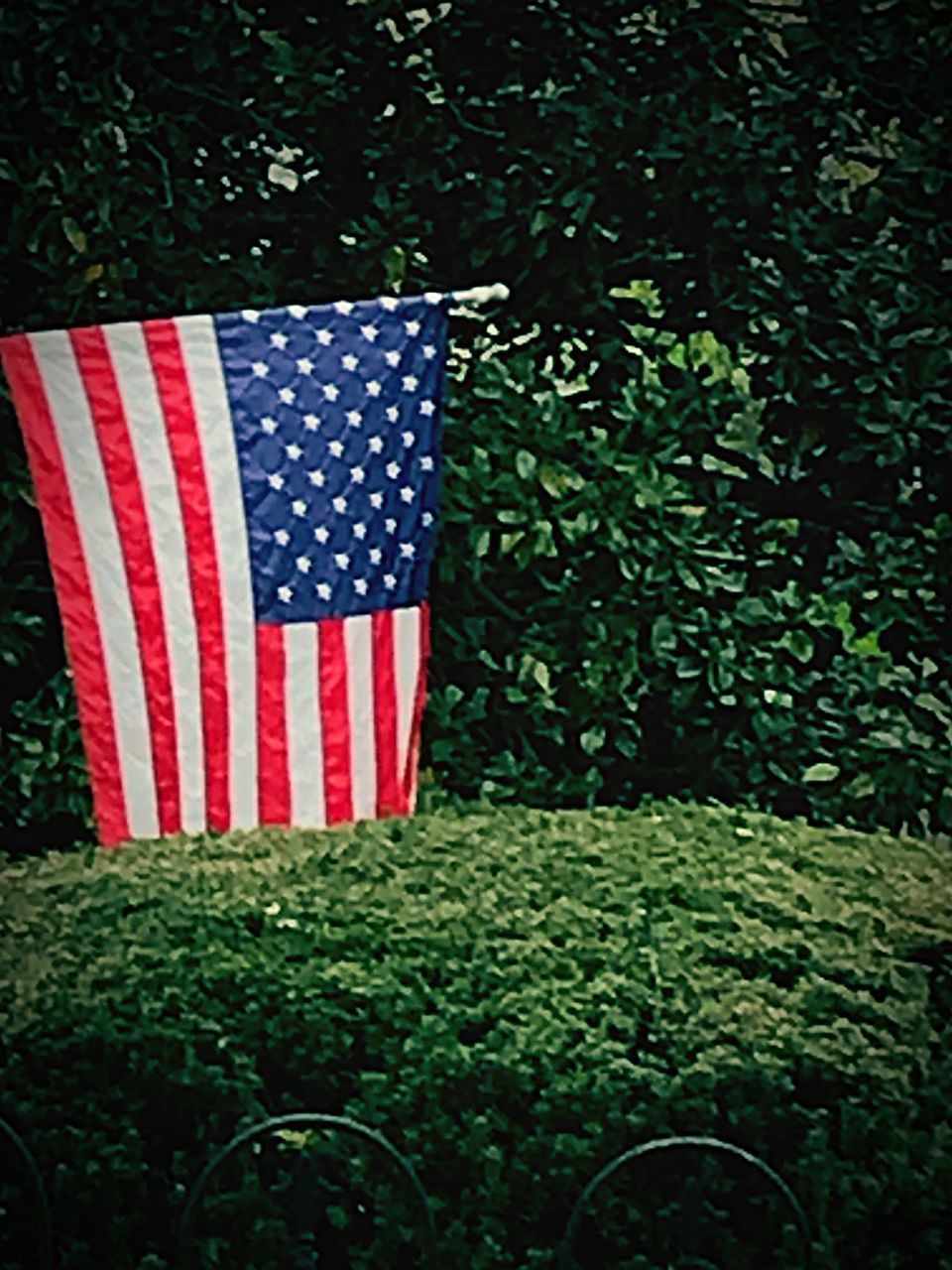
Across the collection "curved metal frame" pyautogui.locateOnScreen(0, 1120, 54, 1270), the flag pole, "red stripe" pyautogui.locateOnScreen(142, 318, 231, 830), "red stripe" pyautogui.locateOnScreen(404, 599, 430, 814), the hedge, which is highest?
the flag pole

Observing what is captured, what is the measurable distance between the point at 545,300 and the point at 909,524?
771mm

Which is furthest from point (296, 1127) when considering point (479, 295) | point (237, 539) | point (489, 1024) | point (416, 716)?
point (479, 295)

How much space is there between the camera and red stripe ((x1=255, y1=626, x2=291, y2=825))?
3510 millimetres

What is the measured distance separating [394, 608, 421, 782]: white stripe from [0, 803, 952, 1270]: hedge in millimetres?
176

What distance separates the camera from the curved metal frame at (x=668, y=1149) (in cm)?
323

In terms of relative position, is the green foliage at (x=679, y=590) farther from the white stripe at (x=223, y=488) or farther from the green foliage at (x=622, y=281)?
the white stripe at (x=223, y=488)

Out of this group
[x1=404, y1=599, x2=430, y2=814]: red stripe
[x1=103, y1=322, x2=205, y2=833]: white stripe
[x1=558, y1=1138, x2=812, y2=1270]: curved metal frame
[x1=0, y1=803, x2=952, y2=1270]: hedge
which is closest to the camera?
[x1=558, y1=1138, x2=812, y2=1270]: curved metal frame

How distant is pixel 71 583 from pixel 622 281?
112 cm

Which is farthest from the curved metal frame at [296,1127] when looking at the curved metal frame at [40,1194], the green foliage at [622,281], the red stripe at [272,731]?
the green foliage at [622,281]

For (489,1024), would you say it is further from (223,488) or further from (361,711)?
(223,488)

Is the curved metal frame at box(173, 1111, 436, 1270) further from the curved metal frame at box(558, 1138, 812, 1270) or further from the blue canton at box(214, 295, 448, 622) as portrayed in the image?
the blue canton at box(214, 295, 448, 622)

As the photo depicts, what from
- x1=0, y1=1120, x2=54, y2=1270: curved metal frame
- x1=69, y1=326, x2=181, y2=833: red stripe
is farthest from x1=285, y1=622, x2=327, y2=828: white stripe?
x1=0, y1=1120, x2=54, y2=1270: curved metal frame

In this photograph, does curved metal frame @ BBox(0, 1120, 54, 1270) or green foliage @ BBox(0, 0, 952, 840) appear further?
green foliage @ BBox(0, 0, 952, 840)

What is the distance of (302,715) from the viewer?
3523 mm
